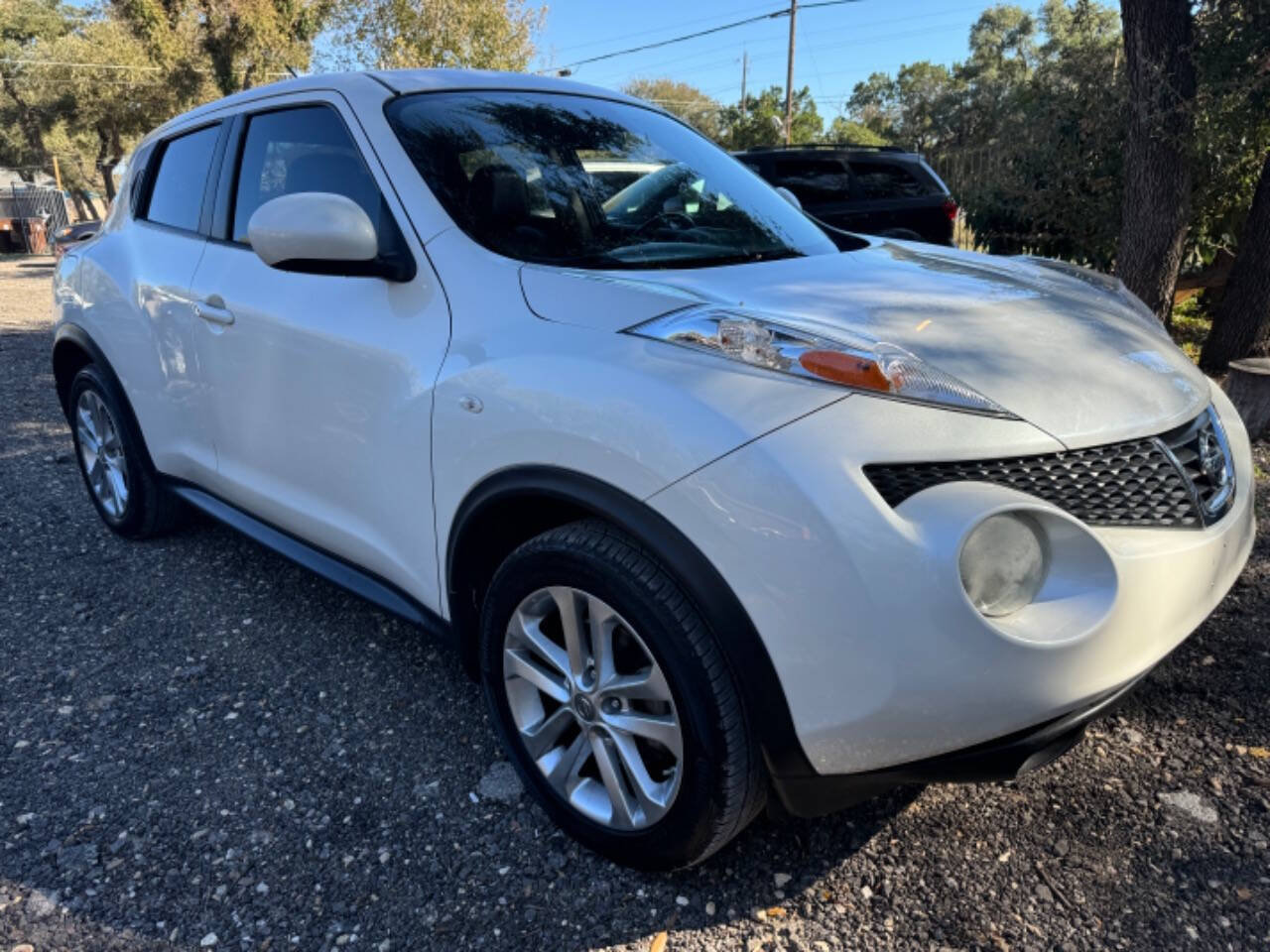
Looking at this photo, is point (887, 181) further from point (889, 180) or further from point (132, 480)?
point (132, 480)

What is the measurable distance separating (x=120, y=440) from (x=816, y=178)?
681cm

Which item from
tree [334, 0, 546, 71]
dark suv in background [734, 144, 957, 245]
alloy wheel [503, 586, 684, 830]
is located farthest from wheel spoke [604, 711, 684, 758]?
tree [334, 0, 546, 71]

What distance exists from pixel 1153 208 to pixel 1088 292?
4707 millimetres

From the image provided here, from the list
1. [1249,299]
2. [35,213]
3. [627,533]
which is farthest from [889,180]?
[35,213]

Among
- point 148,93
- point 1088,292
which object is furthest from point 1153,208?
point 148,93

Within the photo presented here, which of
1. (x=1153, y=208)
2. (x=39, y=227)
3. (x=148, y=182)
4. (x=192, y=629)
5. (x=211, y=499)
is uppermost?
(x=148, y=182)

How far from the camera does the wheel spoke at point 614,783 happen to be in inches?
82.4

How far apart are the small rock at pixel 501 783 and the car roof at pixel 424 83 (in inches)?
77.4

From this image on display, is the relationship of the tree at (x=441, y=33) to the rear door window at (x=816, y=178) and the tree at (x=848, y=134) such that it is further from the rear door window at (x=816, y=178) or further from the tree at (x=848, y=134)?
the tree at (x=848, y=134)

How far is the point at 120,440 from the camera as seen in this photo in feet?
12.8

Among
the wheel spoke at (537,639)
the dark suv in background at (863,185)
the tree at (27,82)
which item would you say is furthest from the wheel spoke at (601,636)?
the tree at (27,82)

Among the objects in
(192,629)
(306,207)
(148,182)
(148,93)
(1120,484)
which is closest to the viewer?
(1120,484)

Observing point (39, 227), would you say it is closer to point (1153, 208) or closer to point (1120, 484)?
point (1153, 208)

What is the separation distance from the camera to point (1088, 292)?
267cm
